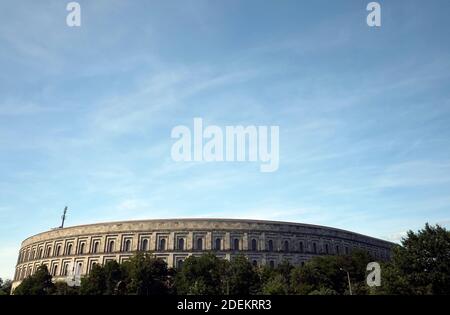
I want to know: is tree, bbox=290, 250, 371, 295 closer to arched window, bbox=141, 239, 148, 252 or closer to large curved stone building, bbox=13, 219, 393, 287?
large curved stone building, bbox=13, 219, 393, 287

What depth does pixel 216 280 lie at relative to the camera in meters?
46.8

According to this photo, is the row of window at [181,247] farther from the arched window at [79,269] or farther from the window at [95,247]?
the arched window at [79,269]

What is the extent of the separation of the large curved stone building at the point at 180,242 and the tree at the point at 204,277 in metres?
10.3

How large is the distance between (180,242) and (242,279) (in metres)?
18.0

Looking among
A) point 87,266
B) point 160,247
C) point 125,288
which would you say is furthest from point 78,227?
point 125,288

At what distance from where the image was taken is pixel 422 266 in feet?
111

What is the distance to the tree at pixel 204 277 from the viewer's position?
45000 millimetres

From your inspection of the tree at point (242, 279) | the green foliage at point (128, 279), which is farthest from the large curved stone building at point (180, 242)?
the tree at point (242, 279)

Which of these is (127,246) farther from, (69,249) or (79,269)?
(69,249)

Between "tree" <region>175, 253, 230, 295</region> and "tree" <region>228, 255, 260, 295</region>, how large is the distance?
29.9 inches

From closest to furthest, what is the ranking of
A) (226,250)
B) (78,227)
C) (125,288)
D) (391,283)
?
(391,283)
(125,288)
(226,250)
(78,227)
